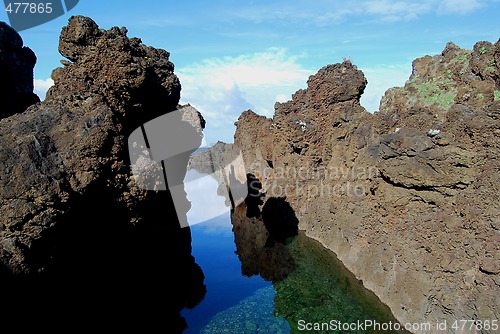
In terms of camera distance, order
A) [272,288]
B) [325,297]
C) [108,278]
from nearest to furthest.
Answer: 1. [108,278]
2. [325,297]
3. [272,288]

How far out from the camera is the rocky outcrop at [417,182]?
1592cm

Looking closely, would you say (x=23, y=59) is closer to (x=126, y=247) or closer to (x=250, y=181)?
(x=126, y=247)

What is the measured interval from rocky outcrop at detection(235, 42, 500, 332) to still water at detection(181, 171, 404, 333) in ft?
4.59

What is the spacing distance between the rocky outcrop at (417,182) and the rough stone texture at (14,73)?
74.0 feet

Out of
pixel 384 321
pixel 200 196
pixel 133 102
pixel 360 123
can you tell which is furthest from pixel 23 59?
pixel 200 196

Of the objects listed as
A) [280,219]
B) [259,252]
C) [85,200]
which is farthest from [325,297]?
[280,219]

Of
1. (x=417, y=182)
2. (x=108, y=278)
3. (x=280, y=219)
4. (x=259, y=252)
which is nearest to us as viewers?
(x=108, y=278)

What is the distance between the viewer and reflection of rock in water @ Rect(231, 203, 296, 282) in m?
26.6

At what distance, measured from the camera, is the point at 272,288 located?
23641 millimetres

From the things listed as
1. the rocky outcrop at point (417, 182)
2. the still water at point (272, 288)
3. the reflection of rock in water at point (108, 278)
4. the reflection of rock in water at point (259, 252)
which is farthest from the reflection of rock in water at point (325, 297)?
the reflection of rock in water at point (108, 278)

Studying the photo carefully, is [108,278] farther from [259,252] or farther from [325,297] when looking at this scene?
[259,252]

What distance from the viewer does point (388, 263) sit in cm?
2095

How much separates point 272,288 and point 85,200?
1416cm

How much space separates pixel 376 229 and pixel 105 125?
1735cm
